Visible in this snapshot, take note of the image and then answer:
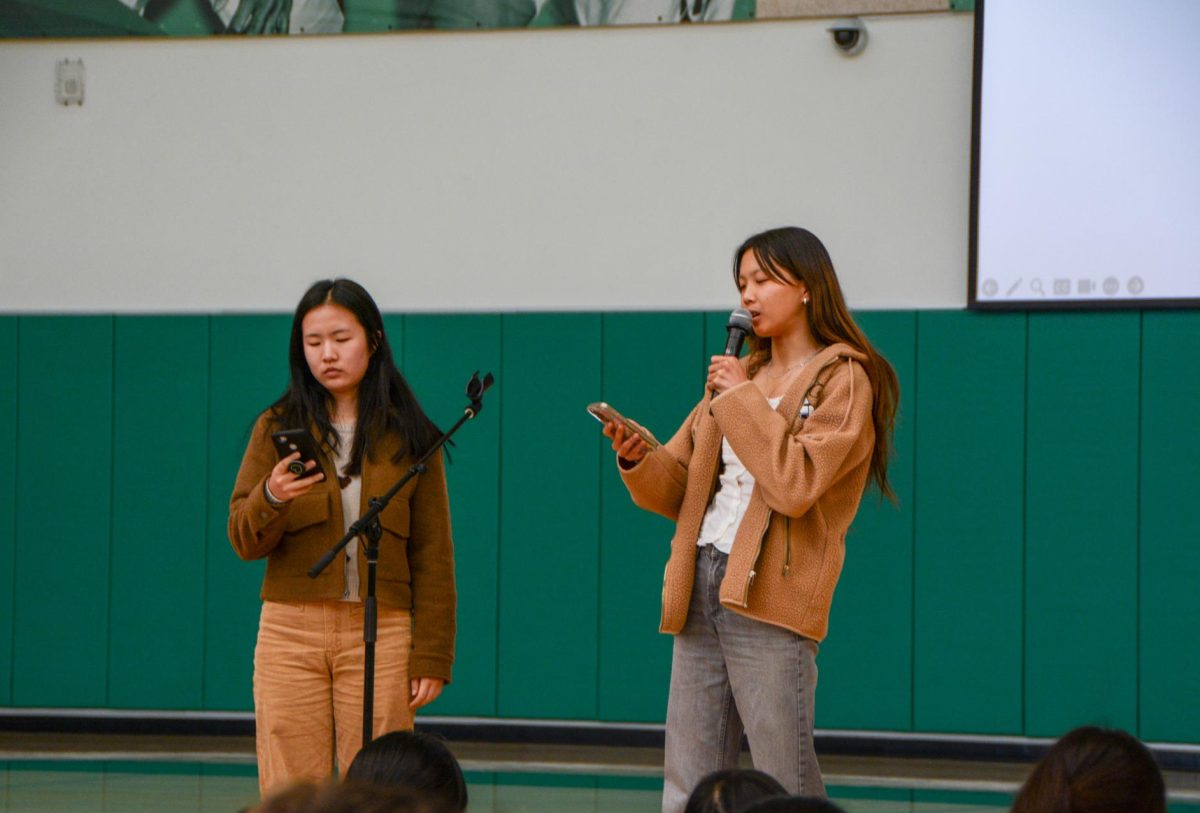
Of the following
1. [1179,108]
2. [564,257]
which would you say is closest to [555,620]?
[564,257]

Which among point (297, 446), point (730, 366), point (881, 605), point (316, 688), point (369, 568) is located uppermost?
point (730, 366)

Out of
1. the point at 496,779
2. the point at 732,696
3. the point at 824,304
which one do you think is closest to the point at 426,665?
the point at 732,696

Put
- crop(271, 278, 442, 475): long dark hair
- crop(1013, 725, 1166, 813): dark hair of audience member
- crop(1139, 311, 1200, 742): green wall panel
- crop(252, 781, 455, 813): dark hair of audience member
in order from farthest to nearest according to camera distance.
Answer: crop(1139, 311, 1200, 742): green wall panel → crop(271, 278, 442, 475): long dark hair → crop(1013, 725, 1166, 813): dark hair of audience member → crop(252, 781, 455, 813): dark hair of audience member

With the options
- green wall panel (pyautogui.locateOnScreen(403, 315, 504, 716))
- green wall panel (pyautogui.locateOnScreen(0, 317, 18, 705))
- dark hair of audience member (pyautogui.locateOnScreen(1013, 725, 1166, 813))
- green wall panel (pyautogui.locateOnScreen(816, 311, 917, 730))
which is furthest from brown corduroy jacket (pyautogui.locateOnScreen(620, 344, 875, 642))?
green wall panel (pyautogui.locateOnScreen(0, 317, 18, 705))

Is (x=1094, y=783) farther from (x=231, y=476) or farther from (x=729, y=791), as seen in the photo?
(x=231, y=476)

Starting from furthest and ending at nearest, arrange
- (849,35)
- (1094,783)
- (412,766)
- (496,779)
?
(849,35)
(496,779)
(412,766)
(1094,783)

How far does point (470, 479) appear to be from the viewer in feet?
18.1

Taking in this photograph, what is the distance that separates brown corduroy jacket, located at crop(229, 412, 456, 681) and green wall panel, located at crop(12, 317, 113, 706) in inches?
126

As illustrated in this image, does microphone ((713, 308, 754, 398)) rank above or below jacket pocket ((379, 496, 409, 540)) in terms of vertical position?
above

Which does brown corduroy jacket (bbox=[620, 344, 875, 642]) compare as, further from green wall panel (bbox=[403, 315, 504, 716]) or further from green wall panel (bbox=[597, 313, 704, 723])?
green wall panel (bbox=[403, 315, 504, 716])

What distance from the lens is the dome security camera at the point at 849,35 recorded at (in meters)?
5.30

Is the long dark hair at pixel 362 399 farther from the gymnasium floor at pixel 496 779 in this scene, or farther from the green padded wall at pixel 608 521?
the green padded wall at pixel 608 521

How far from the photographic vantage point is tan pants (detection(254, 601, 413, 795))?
104 inches

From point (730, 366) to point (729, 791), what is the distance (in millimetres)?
1054
